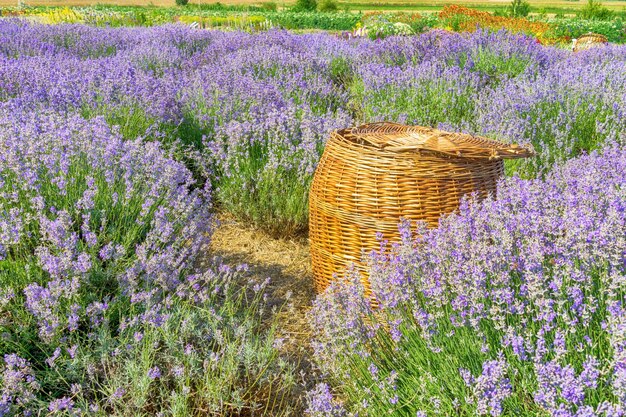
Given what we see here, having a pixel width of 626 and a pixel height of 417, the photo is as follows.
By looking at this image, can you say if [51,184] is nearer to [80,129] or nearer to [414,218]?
[80,129]

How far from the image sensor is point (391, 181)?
2.58 meters

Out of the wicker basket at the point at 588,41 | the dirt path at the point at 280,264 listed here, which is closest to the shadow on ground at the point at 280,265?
the dirt path at the point at 280,264

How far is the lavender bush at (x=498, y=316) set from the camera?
1375mm

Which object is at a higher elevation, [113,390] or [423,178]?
[423,178]

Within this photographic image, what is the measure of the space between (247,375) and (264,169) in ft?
5.73

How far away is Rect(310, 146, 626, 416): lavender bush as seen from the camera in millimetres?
1375

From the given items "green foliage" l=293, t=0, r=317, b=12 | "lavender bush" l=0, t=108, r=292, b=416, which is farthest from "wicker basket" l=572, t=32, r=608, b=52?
"green foliage" l=293, t=0, r=317, b=12

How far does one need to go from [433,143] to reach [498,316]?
1.26 meters

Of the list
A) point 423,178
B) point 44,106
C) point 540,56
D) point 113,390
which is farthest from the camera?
point 540,56

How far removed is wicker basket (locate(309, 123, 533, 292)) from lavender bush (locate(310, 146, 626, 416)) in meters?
0.35

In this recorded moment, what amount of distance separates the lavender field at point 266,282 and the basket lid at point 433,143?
0.23 m

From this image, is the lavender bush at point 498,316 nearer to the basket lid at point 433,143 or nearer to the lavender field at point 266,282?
the lavender field at point 266,282

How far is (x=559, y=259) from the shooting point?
1703 mm

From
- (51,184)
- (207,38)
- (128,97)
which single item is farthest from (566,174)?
(207,38)
